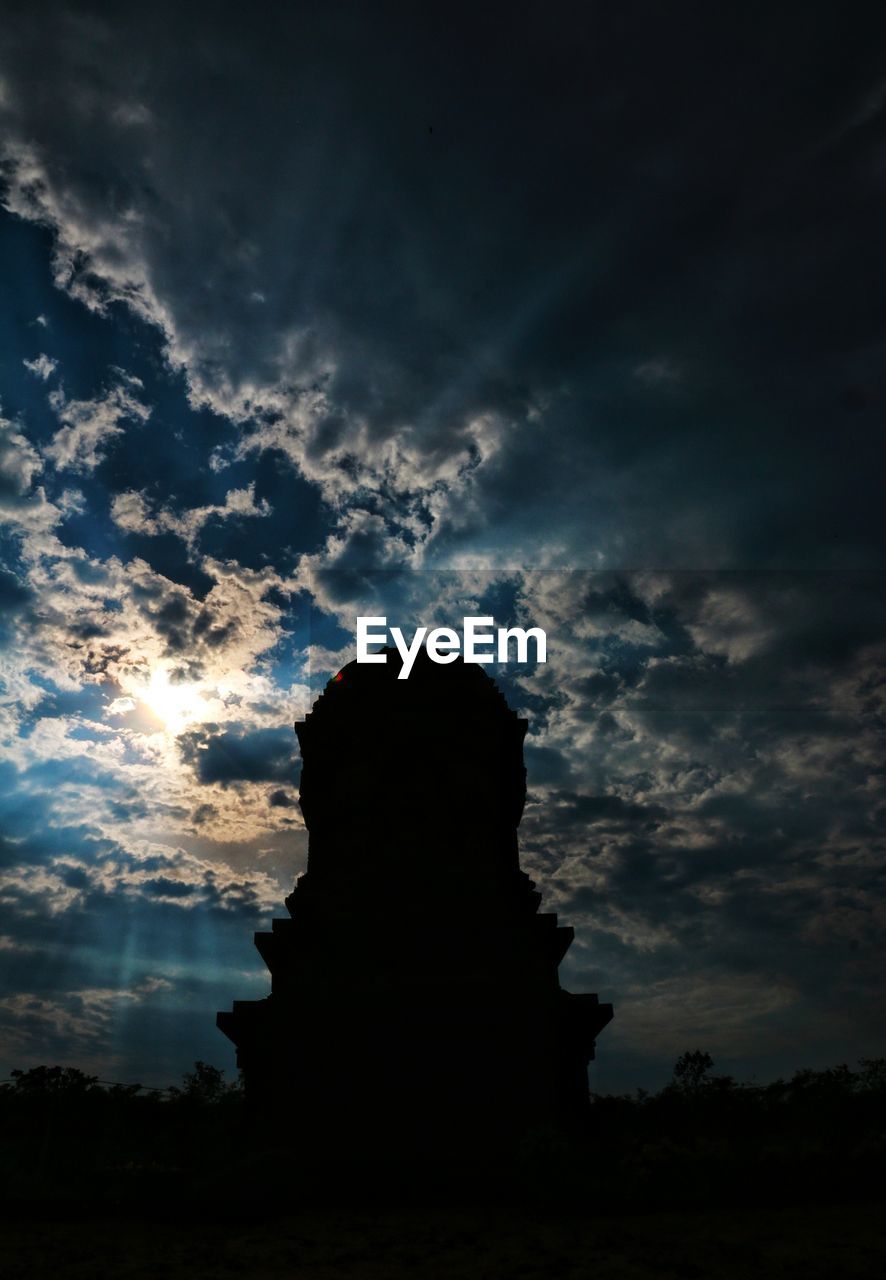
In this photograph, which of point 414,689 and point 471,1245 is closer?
point 471,1245

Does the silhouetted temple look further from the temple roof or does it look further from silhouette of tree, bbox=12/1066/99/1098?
silhouette of tree, bbox=12/1066/99/1098

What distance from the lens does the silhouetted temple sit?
1450 cm

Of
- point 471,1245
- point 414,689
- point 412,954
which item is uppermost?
point 414,689

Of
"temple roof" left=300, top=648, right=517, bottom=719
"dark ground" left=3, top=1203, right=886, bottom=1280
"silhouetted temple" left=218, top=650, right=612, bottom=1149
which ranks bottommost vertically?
"dark ground" left=3, top=1203, right=886, bottom=1280

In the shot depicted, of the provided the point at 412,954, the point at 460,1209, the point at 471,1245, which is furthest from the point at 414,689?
the point at 471,1245

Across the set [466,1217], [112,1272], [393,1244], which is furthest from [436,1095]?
[112,1272]

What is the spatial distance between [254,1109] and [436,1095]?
144 inches

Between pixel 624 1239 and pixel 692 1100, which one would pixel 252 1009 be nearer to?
pixel 624 1239

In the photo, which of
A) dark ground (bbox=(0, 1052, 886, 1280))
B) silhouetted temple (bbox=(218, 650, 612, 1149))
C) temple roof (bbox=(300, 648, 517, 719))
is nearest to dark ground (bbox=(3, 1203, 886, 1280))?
dark ground (bbox=(0, 1052, 886, 1280))

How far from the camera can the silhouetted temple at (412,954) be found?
1450 cm

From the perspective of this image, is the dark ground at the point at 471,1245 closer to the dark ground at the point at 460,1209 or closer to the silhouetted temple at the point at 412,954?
the dark ground at the point at 460,1209

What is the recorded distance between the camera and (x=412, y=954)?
15.8 meters

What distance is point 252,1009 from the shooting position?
15.9 m

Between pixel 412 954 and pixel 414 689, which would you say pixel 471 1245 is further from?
pixel 414 689
